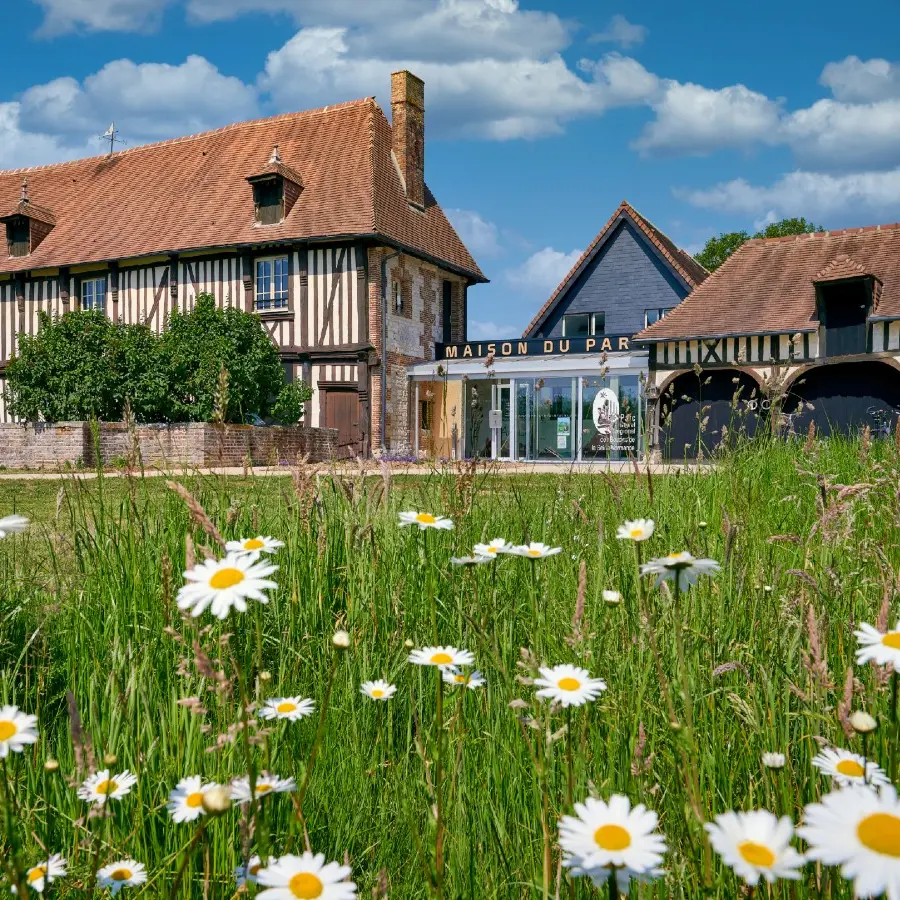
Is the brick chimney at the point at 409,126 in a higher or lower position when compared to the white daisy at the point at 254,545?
higher

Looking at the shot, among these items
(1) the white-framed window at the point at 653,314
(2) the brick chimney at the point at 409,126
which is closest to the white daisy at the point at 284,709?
(2) the brick chimney at the point at 409,126

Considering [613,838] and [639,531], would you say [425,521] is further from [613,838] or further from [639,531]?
[613,838]

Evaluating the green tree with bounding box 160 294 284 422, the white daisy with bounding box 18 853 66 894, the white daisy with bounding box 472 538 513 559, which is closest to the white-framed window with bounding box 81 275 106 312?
the green tree with bounding box 160 294 284 422

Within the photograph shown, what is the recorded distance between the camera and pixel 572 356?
81.3 feet

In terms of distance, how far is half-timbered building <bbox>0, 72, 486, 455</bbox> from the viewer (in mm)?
24109

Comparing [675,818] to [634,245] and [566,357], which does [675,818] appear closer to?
[566,357]

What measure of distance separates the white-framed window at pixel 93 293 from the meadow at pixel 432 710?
2587cm

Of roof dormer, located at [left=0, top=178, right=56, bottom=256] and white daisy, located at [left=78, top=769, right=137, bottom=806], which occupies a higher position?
roof dormer, located at [left=0, top=178, right=56, bottom=256]

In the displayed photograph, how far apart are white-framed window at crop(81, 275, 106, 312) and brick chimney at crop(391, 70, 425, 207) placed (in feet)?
32.8

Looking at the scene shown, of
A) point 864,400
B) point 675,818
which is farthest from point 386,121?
point 675,818

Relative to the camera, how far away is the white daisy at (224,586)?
995 millimetres

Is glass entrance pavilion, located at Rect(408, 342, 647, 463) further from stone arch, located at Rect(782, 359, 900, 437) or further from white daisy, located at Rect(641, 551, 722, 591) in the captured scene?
white daisy, located at Rect(641, 551, 722, 591)

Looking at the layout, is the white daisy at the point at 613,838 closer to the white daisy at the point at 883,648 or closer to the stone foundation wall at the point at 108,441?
the white daisy at the point at 883,648

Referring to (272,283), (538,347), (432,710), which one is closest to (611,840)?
(432,710)
